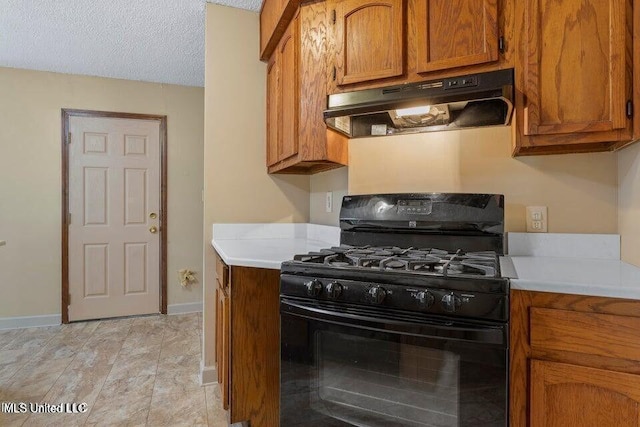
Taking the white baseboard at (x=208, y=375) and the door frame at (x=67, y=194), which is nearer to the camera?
the white baseboard at (x=208, y=375)

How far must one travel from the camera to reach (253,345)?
1654 millimetres

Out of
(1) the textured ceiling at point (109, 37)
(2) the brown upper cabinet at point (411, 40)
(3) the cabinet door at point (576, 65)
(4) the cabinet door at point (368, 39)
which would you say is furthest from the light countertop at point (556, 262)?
(1) the textured ceiling at point (109, 37)

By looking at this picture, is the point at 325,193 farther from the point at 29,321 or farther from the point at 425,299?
the point at 29,321

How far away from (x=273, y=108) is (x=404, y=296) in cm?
165

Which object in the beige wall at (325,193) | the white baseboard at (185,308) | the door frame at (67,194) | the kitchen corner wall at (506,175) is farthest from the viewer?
the white baseboard at (185,308)

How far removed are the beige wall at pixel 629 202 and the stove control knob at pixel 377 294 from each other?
0.96 meters

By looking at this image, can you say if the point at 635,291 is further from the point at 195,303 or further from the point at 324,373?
the point at 195,303

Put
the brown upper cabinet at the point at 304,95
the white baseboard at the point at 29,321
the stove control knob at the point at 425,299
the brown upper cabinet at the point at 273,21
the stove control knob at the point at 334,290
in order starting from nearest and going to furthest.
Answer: the stove control knob at the point at 425,299 → the stove control knob at the point at 334,290 → the brown upper cabinet at the point at 304,95 → the brown upper cabinet at the point at 273,21 → the white baseboard at the point at 29,321

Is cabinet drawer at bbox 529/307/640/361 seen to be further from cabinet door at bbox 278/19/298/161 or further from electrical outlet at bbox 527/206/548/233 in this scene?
cabinet door at bbox 278/19/298/161

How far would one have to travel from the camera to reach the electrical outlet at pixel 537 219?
5.26 ft

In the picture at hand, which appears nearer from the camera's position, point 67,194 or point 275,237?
point 275,237

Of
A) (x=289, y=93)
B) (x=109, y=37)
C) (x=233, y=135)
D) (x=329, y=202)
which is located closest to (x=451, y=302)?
(x=329, y=202)

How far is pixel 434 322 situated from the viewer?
1.10 metres

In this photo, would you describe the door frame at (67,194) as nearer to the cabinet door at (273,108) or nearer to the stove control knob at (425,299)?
the cabinet door at (273,108)
